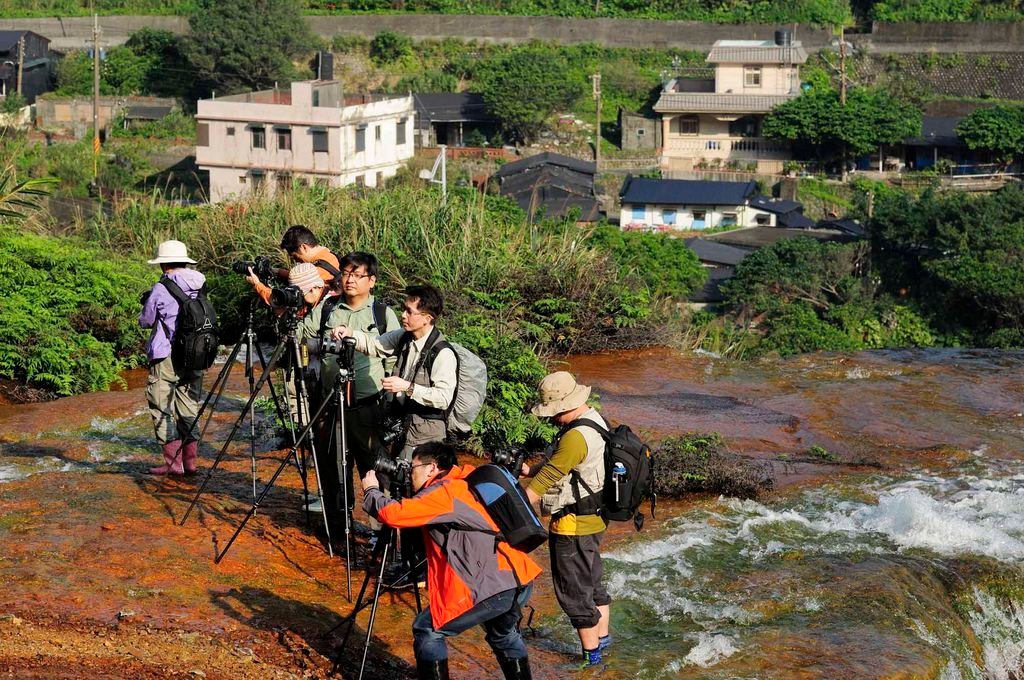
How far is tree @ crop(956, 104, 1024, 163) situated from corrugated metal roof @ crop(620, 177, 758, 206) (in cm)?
772

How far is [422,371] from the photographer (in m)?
6.39

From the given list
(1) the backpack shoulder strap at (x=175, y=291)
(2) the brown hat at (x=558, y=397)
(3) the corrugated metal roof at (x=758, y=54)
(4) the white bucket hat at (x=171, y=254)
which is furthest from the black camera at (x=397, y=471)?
(3) the corrugated metal roof at (x=758, y=54)

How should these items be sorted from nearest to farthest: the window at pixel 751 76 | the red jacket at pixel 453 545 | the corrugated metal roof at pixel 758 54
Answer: the red jacket at pixel 453 545 → the corrugated metal roof at pixel 758 54 → the window at pixel 751 76

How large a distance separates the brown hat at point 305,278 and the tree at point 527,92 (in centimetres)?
4327

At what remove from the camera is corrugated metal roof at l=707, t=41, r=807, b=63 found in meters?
50.8

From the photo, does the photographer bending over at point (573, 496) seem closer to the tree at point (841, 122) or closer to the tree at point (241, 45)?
the tree at point (841, 122)

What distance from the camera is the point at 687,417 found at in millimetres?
11508

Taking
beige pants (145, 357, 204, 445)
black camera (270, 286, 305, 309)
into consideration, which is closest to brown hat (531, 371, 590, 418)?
black camera (270, 286, 305, 309)

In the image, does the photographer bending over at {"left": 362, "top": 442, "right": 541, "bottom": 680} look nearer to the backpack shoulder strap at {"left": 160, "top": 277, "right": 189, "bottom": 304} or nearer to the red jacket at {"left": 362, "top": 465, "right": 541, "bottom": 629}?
the red jacket at {"left": 362, "top": 465, "right": 541, "bottom": 629}

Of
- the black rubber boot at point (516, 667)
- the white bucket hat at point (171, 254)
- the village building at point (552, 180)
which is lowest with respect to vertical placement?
the village building at point (552, 180)

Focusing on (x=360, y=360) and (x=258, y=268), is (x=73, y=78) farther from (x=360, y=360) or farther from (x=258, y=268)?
(x=360, y=360)

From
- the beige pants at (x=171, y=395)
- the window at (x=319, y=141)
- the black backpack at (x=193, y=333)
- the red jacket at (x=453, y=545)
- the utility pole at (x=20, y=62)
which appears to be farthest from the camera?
the utility pole at (x=20, y=62)

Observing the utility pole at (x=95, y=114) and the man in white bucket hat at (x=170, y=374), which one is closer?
the man in white bucket hat at (x=170, y=374)

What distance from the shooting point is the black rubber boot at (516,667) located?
5.49 metres
